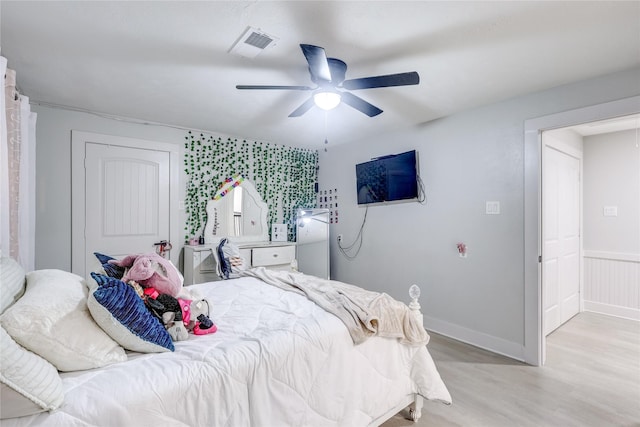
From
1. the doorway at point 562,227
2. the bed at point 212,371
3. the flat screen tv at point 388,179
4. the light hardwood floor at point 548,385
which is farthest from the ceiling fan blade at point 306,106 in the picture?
the doorway at point 562,227

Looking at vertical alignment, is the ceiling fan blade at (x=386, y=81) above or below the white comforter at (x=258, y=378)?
above

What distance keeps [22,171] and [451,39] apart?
3099 mm

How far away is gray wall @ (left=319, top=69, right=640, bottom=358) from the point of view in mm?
2768

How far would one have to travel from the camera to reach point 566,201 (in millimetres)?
3787

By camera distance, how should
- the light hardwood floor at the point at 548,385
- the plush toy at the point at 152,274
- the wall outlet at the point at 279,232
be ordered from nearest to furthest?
the plush toy at the point at 152,274, the light hardwood floor at the point at 548,385, the wall outlet at the point at 279,232

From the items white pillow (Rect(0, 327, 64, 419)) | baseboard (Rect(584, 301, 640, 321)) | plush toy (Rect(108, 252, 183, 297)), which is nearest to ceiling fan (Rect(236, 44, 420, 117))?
plush toy (Rect(108, 252, 183, 297))

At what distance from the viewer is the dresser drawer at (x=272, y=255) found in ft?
13.1

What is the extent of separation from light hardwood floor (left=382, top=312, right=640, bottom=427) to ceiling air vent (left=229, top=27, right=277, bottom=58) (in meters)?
2.49

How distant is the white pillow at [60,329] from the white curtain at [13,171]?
2.53 feet

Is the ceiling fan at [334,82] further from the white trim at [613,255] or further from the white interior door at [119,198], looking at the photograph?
the white trim at [613,255]

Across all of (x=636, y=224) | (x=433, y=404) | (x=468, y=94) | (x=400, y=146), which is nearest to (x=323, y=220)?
(x=400, y=146)

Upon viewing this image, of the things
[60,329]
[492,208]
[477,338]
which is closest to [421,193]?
[492,208]

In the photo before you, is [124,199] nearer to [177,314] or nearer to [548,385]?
[177,314]

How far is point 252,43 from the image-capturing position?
189 cm
